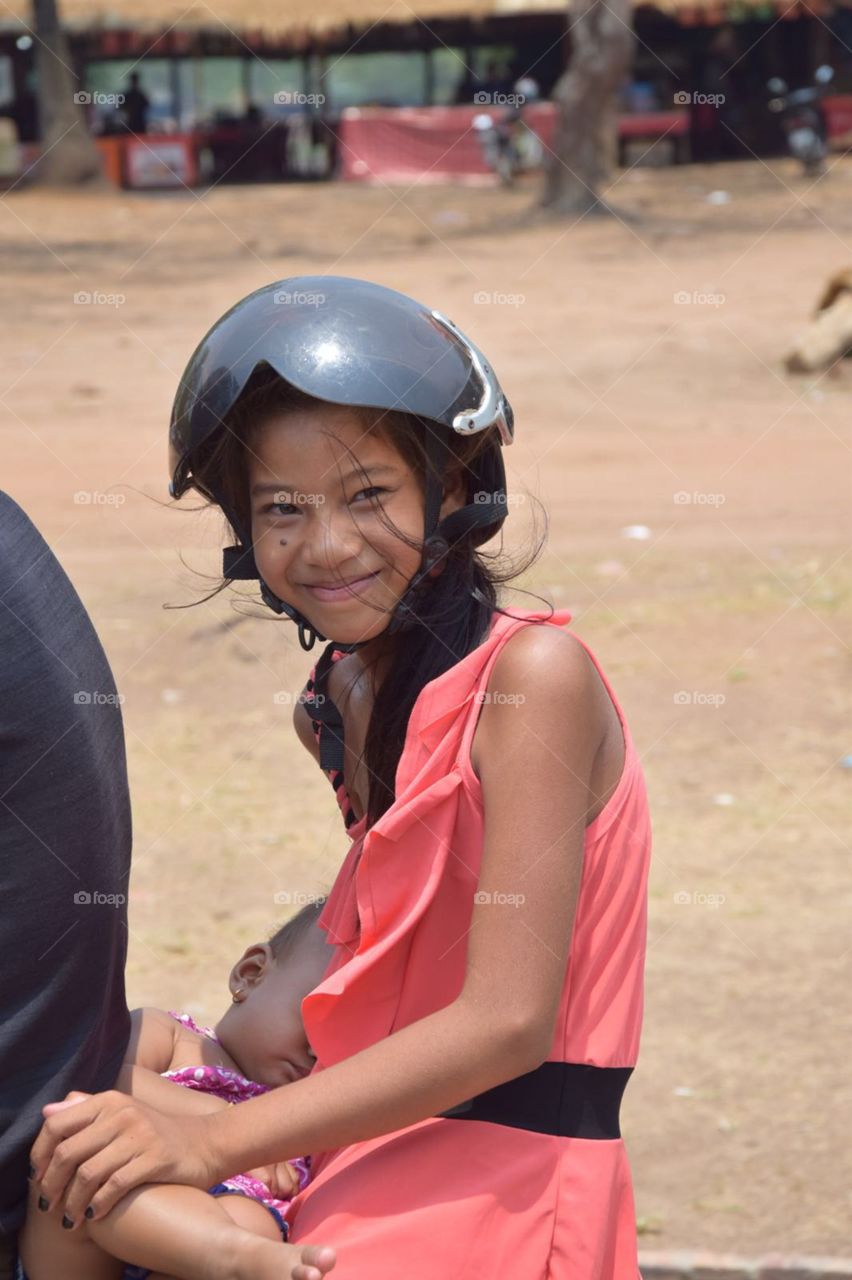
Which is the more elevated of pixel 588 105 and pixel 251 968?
pixel 251 968

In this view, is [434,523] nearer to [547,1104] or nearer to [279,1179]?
[547,1104]

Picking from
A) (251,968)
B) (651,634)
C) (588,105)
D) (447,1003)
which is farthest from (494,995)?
(588,105)

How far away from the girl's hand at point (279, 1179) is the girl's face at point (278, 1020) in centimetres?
19

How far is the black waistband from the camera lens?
184cm

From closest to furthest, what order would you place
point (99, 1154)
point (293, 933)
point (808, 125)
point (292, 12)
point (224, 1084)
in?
point (99, 1154)
point (224, 1084)
point (293, 933)
point (808, 125)
point (292, 12)

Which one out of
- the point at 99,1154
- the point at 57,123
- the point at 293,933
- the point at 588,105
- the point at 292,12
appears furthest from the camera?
the point at 292,12

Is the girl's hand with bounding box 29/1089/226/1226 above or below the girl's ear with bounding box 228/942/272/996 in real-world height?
above

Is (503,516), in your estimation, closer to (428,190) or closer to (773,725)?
(773,725)

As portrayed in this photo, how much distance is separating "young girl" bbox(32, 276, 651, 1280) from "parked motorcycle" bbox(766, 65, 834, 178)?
21.0 m

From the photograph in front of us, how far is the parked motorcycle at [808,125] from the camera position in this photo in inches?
858

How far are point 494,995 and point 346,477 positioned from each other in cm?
59

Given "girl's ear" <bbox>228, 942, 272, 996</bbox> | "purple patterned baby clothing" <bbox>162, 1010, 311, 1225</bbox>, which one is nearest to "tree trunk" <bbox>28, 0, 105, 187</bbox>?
"girl's ear" <bbox>228, 942, 272, 996</bbox>

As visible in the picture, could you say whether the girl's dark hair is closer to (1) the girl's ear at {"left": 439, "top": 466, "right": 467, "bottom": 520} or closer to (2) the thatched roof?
(1) the girl's ear at {"left": 439, "top": 466, "right": 467, "bottom": 520}

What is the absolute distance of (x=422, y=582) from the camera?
2037mm
